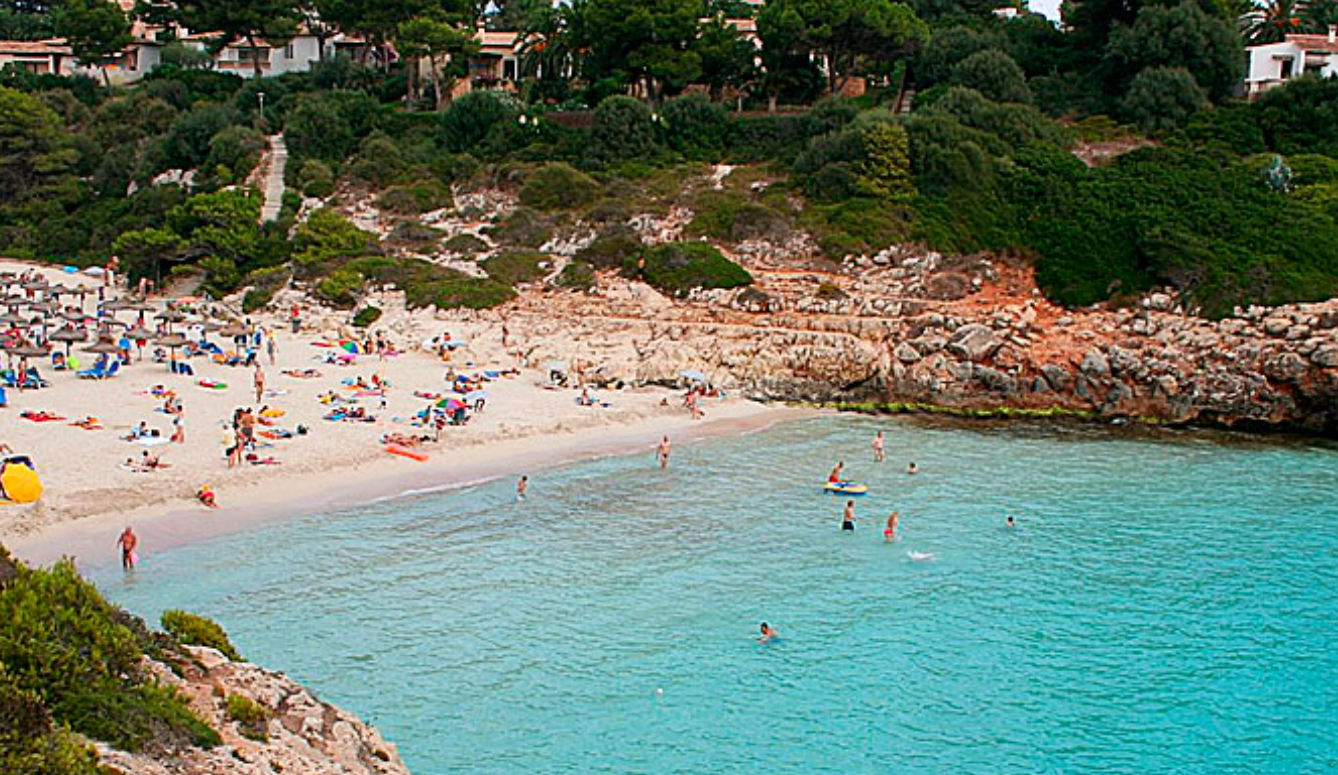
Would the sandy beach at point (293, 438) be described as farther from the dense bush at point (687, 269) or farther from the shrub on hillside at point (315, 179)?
the shrub on hillside at point (315, 179)

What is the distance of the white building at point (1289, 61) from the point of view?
5916cm

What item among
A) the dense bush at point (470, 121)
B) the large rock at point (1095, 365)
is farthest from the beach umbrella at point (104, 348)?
the large rock at point (1095, 365)

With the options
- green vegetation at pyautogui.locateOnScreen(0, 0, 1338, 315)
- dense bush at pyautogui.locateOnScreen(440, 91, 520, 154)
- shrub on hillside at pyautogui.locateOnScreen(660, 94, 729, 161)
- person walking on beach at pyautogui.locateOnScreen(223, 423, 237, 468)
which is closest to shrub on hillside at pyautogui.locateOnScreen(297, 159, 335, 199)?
green vegetation at pyautogui.locateOnScreen(0, 0, 1338, 315)

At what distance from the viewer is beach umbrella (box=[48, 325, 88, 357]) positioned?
1494 inches

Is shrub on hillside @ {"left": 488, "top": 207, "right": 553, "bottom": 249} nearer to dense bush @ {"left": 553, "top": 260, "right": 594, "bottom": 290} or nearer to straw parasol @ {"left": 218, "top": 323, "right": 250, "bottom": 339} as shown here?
dense bush @ {"left": 553, "top": 260, "right": 594, "bottom": 290}

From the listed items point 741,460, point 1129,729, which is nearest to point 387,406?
point 741,460

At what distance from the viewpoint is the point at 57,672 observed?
11914 mm

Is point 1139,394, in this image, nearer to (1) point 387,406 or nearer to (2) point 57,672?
(1) point 387,406

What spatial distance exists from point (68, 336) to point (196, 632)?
26.0 meters

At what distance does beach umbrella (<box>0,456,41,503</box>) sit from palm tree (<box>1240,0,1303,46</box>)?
2338 inches

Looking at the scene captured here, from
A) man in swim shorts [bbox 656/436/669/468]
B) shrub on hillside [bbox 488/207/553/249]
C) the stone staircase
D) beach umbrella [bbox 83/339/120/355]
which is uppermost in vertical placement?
the stone staircase

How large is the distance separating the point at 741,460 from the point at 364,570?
38.7 ft

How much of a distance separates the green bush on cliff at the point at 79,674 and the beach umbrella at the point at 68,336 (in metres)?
26.9

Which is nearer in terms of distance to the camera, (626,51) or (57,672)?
(57,672)
